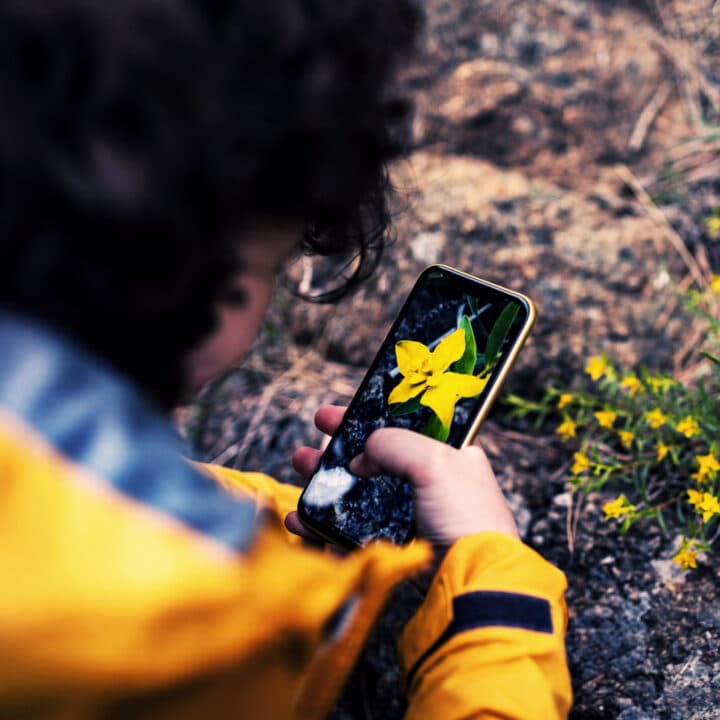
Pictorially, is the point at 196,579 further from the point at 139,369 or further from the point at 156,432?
the point at 139,369

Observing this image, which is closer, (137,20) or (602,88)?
(137,20)

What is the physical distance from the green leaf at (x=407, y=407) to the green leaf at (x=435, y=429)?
28mm

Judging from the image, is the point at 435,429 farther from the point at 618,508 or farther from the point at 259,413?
the point at 259,413

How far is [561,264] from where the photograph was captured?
1.44 metres

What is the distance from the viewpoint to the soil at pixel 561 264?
1.04 m

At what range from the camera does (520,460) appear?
125cm

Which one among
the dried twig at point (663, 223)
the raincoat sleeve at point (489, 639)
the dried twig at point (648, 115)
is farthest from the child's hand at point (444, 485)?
the dried twig at point (648, 115)

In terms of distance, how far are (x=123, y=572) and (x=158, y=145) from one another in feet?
1.01

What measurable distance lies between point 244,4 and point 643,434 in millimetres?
972

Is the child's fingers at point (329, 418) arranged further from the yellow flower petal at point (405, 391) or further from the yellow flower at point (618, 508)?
the yellow flower at point (618, 508)

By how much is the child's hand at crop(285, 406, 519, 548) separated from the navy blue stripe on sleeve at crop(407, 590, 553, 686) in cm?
8

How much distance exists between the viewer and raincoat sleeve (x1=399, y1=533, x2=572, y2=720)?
657mm

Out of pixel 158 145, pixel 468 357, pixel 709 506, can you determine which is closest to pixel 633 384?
pixel 709 506

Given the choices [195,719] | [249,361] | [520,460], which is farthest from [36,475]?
[249,361]
